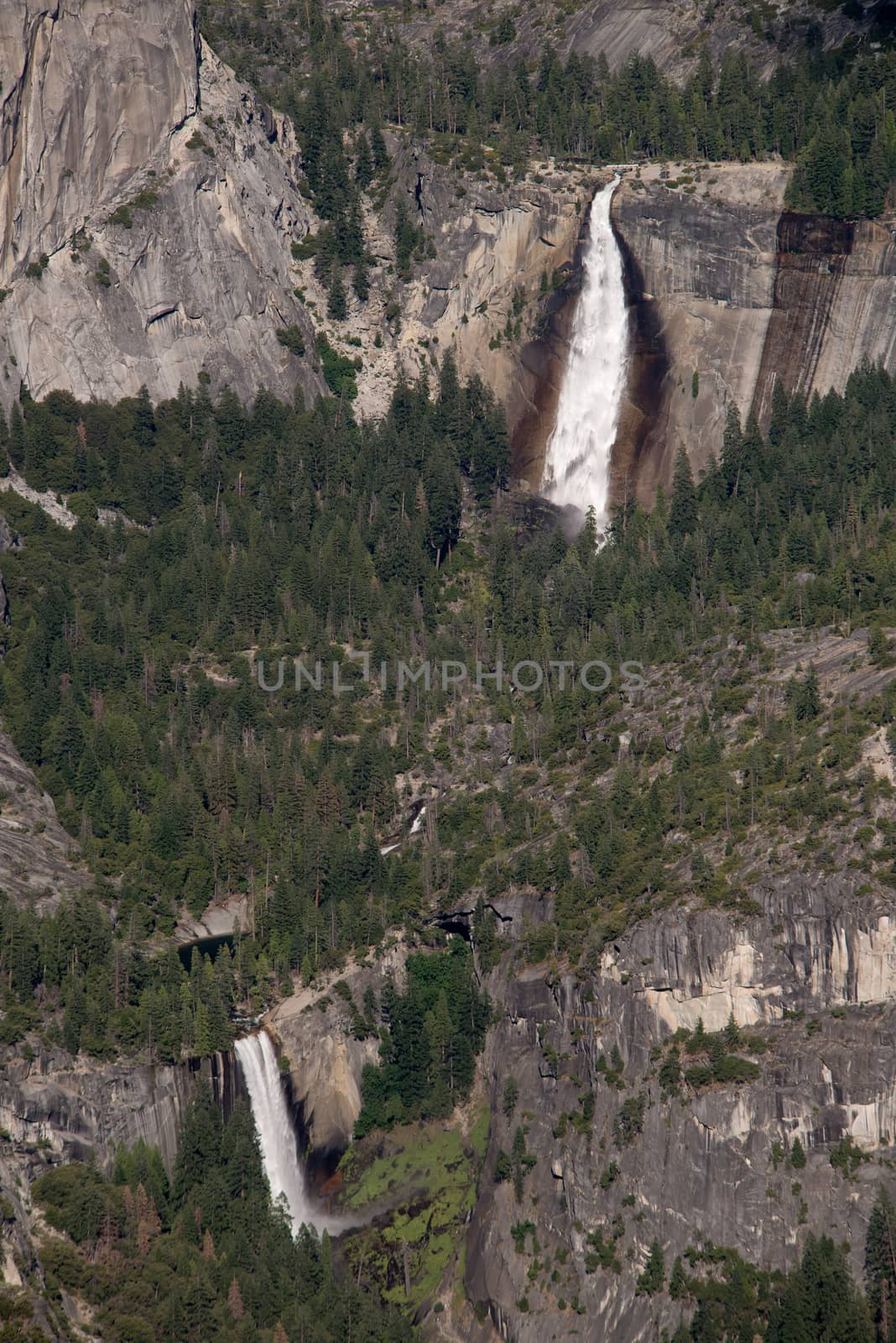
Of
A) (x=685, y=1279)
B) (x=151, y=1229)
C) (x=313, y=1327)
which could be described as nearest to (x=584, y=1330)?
(x=685, y=1279)

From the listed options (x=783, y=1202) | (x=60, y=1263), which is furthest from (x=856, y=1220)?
(x=60, y=1263)

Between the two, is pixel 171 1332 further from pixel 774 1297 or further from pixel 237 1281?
pixel 774 1297

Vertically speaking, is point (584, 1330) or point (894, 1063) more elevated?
point (894, 1063)

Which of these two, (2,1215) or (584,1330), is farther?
(584,1330)

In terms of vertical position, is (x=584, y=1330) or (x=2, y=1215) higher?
(x=2, y=1215)

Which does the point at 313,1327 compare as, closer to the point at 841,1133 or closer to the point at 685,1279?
the point at 685,1279

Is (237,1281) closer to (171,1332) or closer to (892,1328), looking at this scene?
(171,1332)

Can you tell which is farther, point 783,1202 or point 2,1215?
point 783,1202

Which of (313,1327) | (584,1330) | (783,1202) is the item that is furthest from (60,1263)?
(783,1202)
